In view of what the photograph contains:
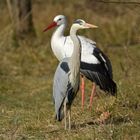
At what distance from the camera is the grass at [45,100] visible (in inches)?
269

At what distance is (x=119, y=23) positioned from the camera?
1608 centimetres

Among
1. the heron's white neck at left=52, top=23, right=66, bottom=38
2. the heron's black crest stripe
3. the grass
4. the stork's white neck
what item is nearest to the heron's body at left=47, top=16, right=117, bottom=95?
the grass

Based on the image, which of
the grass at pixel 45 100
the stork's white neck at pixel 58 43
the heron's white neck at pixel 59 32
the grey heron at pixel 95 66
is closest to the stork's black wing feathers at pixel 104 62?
the grey heron at pixel 95 66

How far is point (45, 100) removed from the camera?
32.2 feet

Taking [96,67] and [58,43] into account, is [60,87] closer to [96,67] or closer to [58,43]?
[96,67]

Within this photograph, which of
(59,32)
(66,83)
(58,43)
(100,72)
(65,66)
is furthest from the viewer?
(59,32)

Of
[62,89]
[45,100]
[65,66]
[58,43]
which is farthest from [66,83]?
[45,100]

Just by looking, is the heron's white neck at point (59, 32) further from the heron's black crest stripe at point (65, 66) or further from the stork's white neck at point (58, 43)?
the heron's black crest stripe at point (65, 66)

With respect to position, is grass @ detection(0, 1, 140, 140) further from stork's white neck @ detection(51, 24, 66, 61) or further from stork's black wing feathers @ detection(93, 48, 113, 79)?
stork's white neck @ detection(51, 24, 66, 61)

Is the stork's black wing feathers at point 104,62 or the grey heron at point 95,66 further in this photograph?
the stork's black wing feathers at point 104,62

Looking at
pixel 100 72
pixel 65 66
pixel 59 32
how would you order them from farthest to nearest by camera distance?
pixel 59 32 < pixel 100 72 < pixel 65 66

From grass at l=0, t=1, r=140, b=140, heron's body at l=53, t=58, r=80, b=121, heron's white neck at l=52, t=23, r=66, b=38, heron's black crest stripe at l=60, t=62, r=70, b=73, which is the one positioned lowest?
grass at l=0, t=1, r=140, b=140

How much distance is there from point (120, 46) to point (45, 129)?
7.49 metres

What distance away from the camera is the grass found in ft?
22.4
